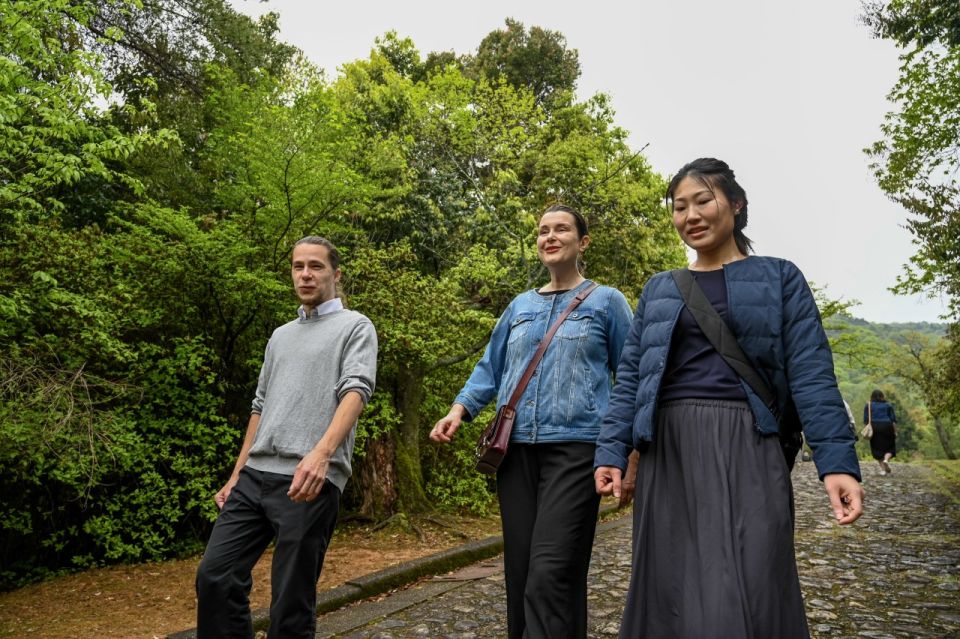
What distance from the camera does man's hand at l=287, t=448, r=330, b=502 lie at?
275cm

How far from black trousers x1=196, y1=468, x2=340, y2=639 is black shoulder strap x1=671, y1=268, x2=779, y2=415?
168cm

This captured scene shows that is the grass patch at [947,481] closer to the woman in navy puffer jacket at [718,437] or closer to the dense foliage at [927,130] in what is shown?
the dense foliage at [927,130]

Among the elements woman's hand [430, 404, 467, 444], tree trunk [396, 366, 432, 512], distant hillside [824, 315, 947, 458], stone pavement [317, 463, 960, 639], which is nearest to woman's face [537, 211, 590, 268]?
woman's hand [430, 404, 467, 444]

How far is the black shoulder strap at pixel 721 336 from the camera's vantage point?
229cm

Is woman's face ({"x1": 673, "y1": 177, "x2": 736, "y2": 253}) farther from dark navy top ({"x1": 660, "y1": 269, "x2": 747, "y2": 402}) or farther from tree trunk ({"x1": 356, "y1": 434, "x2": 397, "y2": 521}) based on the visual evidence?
tree trunk ({"x1": 356, "y1": 434, "x2": 397, "y2": 521})

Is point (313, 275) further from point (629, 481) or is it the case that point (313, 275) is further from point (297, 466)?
point (629, 481)

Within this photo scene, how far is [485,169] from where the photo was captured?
15.1m

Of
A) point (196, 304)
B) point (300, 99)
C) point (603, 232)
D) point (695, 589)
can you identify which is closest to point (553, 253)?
point (695, 589)

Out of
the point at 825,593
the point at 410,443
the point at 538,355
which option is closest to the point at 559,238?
the point at 538,355

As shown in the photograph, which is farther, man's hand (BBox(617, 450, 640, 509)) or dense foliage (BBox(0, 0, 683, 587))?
dense foliage (BBox(0, 0, 683, 587))

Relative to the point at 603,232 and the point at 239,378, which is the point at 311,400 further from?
the point at 603,232

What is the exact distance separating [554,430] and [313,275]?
1.35m

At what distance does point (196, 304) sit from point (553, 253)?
607cm

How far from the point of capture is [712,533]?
7.18 feet
